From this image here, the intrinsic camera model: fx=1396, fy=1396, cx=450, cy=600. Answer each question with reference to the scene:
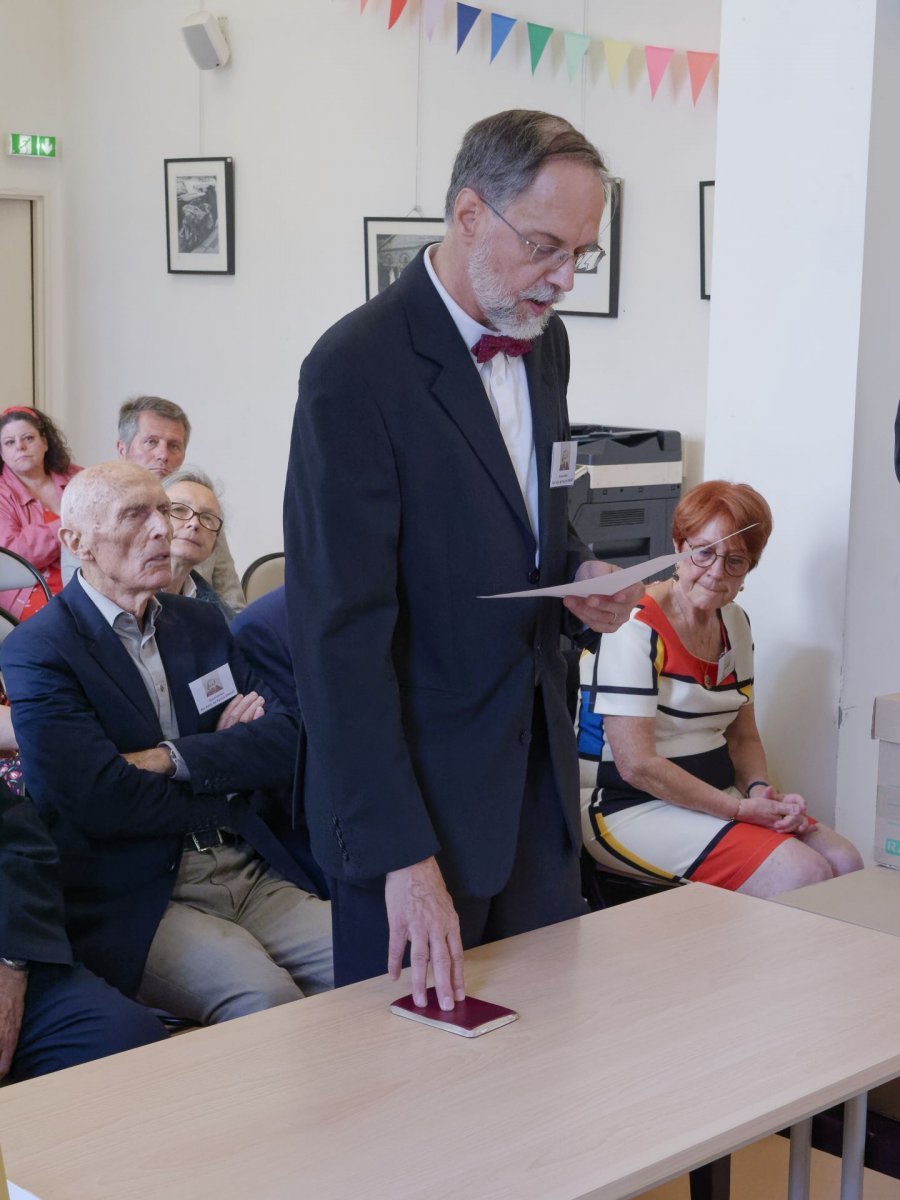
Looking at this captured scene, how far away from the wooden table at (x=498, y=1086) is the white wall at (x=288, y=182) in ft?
11.5

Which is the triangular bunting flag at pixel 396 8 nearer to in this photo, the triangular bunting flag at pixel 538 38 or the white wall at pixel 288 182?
the white wall at pixel 288 182

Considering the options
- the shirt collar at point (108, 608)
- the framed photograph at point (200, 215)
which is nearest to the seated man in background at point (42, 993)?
the shirt collar at point (108, 608)

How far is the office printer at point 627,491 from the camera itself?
4.32m

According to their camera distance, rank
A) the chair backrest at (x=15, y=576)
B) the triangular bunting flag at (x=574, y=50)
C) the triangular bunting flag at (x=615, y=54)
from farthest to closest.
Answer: the triangular bunting flag at (x=574, y=50) < the triangular bunting flag at (x=615, y=54) < the chair backrest at (x=15, y=576)

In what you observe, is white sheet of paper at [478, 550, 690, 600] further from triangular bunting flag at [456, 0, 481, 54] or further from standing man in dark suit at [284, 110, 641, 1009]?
triangular bunting flag at [456, 0, 481, 54]

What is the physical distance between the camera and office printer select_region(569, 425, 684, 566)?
14.2 feet

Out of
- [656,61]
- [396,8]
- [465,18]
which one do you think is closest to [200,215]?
[396,8]

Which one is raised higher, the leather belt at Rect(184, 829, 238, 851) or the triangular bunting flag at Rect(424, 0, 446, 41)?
the triangular bunting flag at Rect(424, 0, 446, 41)

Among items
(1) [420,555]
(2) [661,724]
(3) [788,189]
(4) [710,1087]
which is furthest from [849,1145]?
(3) [788,189]

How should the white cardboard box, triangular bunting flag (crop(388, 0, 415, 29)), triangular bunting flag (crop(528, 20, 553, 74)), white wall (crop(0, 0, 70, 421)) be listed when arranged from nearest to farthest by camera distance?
the white cardboard box → triangular bunting flag (crop(528, 20, 553, 74)) → triangular bunting flag (crop(388, 0, 415, 29)) → white wall (crop(0, 0, 70, 421))

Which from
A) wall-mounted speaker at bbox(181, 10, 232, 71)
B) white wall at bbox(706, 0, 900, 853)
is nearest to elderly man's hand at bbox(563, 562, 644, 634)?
white wall at bbox(706, 0, 900, 853)

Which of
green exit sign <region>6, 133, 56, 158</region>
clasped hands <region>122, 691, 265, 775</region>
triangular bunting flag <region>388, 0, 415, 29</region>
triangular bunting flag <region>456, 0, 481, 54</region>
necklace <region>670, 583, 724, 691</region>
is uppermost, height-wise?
triangular bunting flag <region>388, 0, 415, 29</region>

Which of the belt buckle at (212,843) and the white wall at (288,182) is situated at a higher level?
the white wall at (288,182)

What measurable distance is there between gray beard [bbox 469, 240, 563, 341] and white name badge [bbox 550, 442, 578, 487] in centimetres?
15
